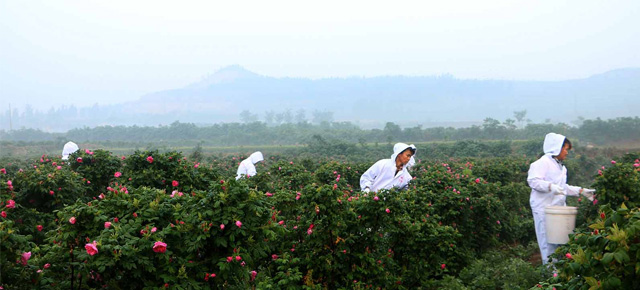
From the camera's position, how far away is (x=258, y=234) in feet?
11.4

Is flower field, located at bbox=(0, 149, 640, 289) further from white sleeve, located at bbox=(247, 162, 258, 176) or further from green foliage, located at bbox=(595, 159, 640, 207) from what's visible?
white sleeve, located at bbox=(247, 162, 258, 176)

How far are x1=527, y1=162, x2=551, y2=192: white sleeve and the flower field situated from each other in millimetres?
581

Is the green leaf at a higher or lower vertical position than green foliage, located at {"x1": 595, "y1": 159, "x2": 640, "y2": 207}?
higher

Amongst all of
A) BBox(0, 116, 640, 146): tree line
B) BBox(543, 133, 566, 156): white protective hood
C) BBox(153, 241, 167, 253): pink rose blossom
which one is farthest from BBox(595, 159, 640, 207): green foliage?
BBox(0, 116, 640, 146): tree line

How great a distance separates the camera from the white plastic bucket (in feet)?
16.9

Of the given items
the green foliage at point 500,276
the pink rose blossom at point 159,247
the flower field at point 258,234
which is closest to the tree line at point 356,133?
the flower field at point 258,234

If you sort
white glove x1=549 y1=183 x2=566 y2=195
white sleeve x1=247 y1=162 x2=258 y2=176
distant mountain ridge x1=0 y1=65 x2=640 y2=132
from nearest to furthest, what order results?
white glove x1=549 y1=183 x2=566 y2=195 → white sleeve x1=247 y1=162 x2=258 y2=176 → distant mountain ridge x1=0 y1=65 x2=640 y2=132

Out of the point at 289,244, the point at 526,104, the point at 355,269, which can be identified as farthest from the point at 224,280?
the point at 526,104

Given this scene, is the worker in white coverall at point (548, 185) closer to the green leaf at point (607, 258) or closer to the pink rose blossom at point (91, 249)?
the green leaf at point (607, 258)

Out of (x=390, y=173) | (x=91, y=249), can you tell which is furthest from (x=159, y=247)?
(x=390, y=173)

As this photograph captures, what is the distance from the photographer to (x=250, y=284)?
13.1 ft

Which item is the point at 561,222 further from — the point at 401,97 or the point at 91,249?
the point at 401,97

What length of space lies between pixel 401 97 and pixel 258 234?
109369mm

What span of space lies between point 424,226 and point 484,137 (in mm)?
32115
